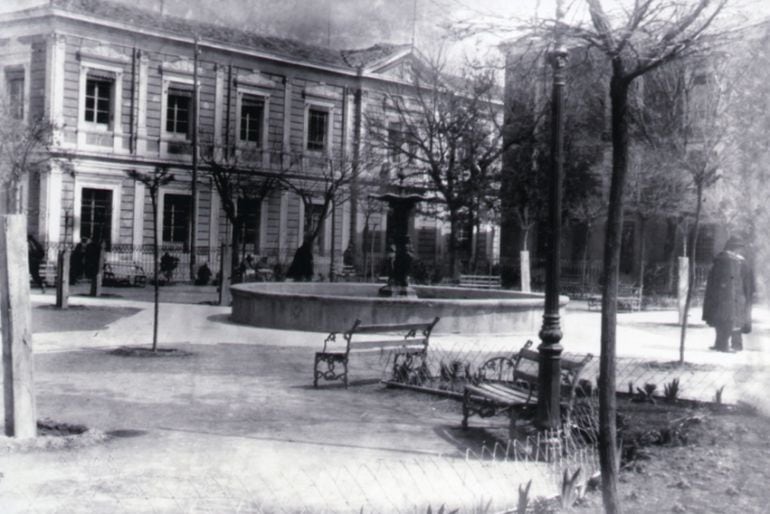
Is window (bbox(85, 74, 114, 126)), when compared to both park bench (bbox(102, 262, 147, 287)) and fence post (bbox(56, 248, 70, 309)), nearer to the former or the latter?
park bench (bbox(102, 262, 147, 287))

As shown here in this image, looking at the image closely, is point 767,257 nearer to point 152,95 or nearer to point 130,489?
point 130,489

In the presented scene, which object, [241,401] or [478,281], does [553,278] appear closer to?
[241,401]

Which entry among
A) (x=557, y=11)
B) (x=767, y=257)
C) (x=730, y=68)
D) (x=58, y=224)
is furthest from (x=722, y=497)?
(x=58, y=224)

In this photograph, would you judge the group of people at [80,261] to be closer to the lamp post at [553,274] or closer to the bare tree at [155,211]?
the bare tree at [155,211]

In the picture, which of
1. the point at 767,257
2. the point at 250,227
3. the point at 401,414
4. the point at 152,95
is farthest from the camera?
the point at 250,227

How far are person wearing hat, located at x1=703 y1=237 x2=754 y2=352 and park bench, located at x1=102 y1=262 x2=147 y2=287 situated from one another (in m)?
18.5

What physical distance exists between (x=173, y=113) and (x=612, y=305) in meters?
24.7

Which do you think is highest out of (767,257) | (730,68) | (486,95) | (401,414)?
(486,95)

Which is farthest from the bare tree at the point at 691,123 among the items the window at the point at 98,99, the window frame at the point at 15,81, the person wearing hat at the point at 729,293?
the window frame at the point at 15,81

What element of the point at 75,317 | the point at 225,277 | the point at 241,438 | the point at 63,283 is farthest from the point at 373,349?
the point at 225,277

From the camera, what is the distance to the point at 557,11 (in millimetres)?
5848

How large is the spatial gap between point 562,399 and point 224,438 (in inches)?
120

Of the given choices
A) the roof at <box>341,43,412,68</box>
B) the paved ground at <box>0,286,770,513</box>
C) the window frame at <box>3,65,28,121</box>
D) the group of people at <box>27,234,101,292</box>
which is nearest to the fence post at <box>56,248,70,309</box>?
the group of people at <box>27,234,101,292</box>

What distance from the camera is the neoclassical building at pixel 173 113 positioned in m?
25.6
